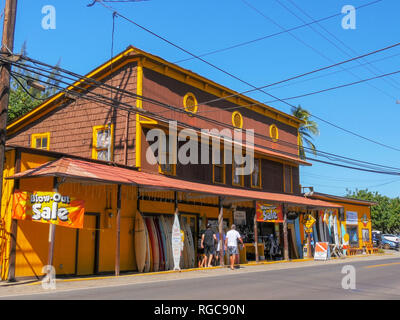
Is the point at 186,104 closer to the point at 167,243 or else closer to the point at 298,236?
the point at 167,243

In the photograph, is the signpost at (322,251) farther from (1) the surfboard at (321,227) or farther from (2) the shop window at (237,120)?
(2) the shop window at (237,120)

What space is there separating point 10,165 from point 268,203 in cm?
1324

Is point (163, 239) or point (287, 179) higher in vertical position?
point (287, 179)

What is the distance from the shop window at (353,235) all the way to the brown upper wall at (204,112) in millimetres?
8942

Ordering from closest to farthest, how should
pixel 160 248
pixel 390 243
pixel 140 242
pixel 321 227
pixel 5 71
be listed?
pixel 5 71 → pixel 140 242 → pixel 160 248 → pixel 321 227 → pixel 390 243

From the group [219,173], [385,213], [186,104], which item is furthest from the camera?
[385,213]

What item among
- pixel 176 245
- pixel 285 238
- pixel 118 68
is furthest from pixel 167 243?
pixel 118 68

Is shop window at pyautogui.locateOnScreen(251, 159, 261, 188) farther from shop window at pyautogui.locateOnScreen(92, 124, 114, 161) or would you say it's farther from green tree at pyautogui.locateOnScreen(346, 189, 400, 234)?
green tree at pyautogui.locateOnScreen(346, 189, 400, 234)

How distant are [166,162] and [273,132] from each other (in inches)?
426

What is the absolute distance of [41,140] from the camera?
22.8 m

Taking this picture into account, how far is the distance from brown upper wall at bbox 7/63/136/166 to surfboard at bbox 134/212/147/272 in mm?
2539
